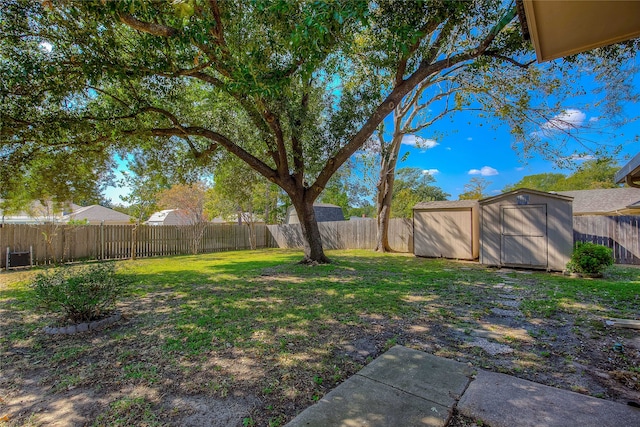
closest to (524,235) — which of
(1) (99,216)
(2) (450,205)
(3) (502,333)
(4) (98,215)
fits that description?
(2) (450,205)

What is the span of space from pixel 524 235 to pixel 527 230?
0.15 m

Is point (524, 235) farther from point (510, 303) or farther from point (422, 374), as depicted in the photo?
point (422, 374)

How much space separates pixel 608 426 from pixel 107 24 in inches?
261

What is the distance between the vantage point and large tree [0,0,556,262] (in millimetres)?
4273

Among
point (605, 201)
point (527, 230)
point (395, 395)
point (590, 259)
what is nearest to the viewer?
point (395, 395)

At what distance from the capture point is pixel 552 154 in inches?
343

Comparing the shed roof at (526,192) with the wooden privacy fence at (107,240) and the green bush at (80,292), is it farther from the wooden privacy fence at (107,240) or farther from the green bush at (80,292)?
the wooden privacy fence at (107,240)

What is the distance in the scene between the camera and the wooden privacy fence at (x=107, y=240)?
30.8ft

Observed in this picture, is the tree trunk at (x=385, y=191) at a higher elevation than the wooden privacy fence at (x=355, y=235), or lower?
higher

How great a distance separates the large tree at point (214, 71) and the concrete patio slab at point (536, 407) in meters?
3.67

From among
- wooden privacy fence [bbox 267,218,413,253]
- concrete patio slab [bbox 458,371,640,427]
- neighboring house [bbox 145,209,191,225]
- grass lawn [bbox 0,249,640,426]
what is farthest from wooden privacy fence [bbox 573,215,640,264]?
neighboring house [bbox 145,209,191,225]

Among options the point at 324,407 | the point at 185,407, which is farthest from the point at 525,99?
the point at 185,407

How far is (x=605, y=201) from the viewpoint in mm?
14492

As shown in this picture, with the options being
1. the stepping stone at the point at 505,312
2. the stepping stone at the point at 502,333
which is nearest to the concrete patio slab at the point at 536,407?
the stepping stone at the point at 502,333
